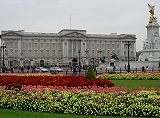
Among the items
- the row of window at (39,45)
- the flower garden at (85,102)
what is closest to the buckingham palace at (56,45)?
the row of window at (39,45)

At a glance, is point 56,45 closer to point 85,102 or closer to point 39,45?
point 39,45

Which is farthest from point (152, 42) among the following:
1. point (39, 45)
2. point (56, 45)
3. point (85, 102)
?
point (39, 45)

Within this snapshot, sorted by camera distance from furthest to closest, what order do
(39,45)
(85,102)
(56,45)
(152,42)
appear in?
(56,45)
(39,45)
(152,42)
(85,102)

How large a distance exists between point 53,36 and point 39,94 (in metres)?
99.5

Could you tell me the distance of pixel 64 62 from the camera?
111 metres

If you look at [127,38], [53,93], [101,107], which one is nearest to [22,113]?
[53,93]

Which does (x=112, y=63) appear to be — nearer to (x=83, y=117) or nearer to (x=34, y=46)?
(x=83, y=117)

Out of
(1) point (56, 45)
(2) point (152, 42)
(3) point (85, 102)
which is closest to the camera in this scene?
(3) point (85, 102)

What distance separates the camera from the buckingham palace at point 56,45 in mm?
106562

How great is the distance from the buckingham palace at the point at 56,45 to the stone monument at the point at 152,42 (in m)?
57.0

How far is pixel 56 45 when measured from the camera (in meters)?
112

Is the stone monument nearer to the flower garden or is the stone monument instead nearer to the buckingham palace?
the flower garden

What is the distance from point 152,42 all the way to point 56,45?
65131 millimetres

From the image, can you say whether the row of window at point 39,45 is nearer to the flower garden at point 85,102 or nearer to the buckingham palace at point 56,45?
the buckingham palace at point 56,45
